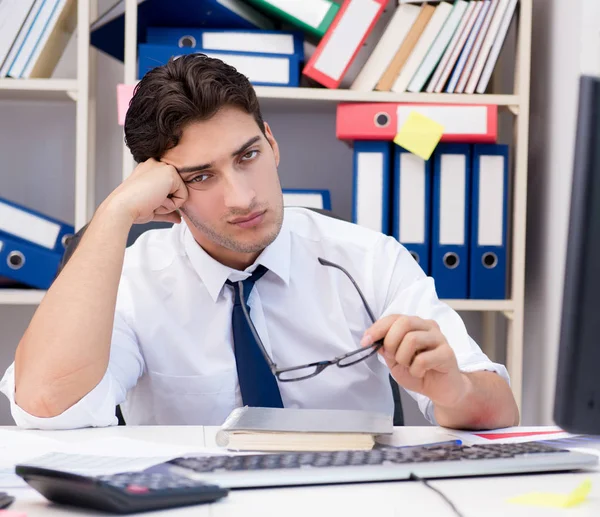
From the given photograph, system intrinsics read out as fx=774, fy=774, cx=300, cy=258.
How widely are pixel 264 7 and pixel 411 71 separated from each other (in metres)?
0.43

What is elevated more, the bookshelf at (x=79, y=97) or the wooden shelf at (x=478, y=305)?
the bookshelf at (x=79, y=97)

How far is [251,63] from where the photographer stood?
206 cm

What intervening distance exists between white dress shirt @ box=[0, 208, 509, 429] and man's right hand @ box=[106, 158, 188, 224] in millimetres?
101

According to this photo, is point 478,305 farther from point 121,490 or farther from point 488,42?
point 121,490

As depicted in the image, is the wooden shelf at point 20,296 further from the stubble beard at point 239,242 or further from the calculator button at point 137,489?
the calculator button at point 137,489

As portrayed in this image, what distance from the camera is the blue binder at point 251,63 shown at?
2.02 meters

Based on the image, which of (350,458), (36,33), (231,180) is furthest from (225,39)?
(350,458)

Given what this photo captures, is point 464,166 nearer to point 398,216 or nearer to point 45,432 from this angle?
point 398,216

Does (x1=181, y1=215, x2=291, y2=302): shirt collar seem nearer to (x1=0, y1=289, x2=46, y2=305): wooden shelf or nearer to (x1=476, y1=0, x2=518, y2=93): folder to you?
(x1=0, y1=289, x2=46, y2=305): wooden shelf

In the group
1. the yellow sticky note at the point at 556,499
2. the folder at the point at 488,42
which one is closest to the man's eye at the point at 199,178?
the yellow sticky note at the point at 556,499

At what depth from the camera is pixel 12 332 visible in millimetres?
2373

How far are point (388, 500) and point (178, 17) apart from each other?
168 cm

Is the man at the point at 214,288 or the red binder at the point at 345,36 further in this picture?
the red binder at the point at 345,36

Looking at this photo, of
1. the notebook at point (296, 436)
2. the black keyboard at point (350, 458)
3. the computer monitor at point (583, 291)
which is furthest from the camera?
the notebook at point (296, 436)
